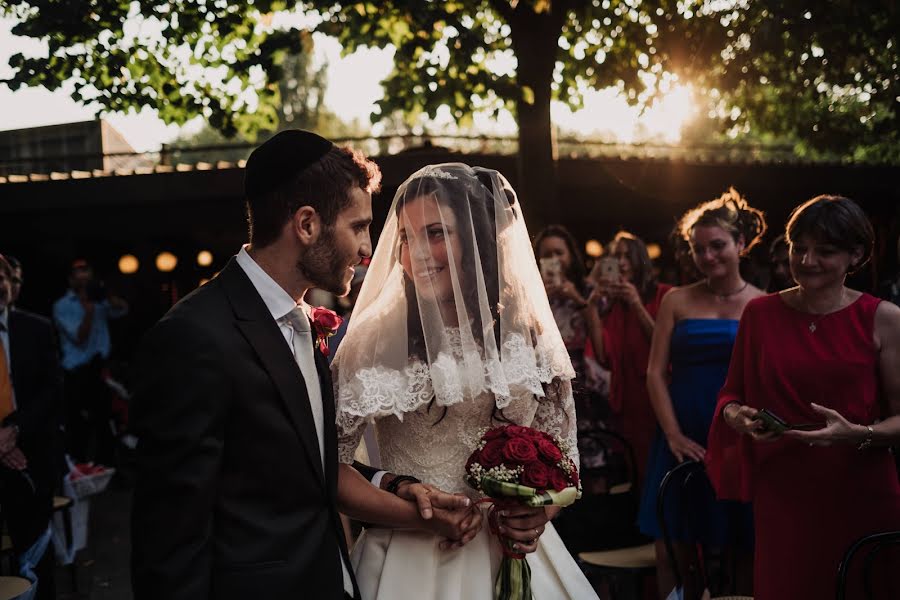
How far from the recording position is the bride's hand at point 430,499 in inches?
96.4

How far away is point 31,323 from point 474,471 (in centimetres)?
393

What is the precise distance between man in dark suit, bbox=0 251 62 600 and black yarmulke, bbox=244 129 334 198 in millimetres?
3166

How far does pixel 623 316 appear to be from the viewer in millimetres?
6113

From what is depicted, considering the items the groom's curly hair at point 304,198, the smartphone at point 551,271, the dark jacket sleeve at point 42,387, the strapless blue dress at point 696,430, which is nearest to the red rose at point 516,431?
the groom's curly hair at point 304,198

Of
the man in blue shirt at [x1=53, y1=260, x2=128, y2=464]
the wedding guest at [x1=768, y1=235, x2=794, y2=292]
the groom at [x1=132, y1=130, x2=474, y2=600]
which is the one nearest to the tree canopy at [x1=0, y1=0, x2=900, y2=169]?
the wedding guest at [x1=768, y1=235, x2=794, y2=292]

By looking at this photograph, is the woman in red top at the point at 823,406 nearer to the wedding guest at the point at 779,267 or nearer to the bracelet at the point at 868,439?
the bracelet at the point at 868,439

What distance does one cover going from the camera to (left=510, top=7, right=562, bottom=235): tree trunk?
310 inches

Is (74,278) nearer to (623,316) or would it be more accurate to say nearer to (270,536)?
(623,316)

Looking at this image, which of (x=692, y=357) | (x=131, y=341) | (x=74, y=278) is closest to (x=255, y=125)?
(x=74, y=278)

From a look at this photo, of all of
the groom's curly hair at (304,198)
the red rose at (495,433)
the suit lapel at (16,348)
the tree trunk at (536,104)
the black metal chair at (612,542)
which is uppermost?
the tree trunk at (536,104)

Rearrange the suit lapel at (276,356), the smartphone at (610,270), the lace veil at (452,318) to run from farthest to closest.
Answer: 1. the smartphone at (610,270)
2. the lace veil at (452,318)
3. the suit lapel at (276,356)

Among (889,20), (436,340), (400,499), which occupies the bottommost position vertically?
(400,499)

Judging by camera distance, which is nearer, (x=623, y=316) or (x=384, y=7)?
(x=623, y=316)

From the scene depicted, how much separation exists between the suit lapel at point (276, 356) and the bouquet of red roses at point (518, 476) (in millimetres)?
457
